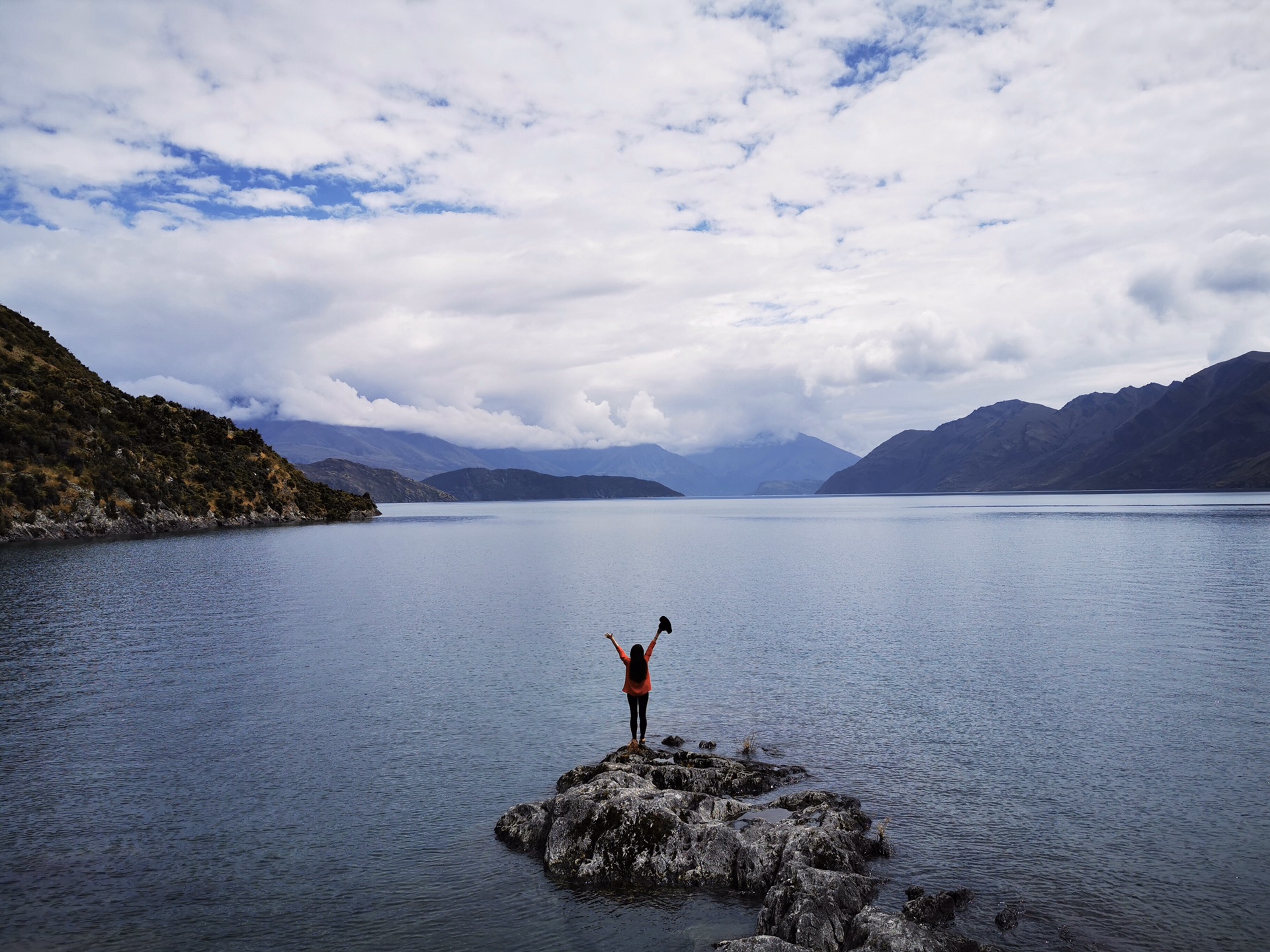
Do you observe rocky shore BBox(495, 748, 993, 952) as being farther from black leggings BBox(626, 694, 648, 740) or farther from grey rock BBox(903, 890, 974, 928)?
black leggings BBox(626, 694, 648, 740)

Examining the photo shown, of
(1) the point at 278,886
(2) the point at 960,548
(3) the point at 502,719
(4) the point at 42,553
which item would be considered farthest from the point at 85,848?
(2) the point at 960,548

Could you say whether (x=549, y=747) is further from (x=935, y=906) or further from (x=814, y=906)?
(x=935, y=906)

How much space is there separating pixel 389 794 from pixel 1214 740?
32.9 meters

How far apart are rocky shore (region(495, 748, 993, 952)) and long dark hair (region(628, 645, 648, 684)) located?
11.2 feet

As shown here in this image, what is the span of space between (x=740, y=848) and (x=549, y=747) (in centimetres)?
1242

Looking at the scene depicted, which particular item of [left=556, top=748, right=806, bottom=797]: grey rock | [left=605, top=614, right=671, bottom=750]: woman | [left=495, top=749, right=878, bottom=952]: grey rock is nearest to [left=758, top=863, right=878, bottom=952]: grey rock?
[left=495, top=749, right=878, bottom=952]: grey rock

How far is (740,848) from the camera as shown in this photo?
21219mm

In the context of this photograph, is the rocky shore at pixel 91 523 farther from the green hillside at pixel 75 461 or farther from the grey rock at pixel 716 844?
the grey rock at pixel 716 844

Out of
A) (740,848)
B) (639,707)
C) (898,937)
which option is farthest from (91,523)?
(898,937)

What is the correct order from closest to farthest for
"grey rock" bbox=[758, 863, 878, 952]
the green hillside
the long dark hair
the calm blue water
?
1. "grey rock" bbox=[758, 863, 878, 952]
2. the calm blue water
3. the long dark hair
4. the green hillside

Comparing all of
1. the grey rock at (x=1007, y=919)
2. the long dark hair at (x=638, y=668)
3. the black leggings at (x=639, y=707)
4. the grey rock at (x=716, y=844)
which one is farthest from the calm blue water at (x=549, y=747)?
the long dark hair at (x=638, y=668)

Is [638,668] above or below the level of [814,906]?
above

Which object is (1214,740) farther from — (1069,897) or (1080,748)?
(1069,897)

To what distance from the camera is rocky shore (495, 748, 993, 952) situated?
55.9ft
